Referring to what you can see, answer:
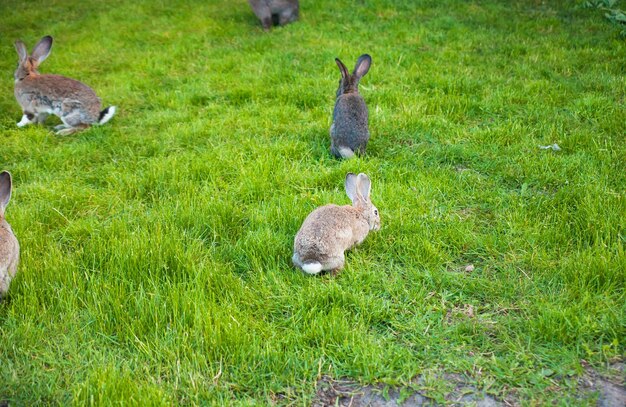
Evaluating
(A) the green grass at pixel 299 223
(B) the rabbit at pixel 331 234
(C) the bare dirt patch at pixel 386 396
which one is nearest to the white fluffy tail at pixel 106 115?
(A) the green grass at pixel 299 223

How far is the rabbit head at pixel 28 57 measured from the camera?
762cm

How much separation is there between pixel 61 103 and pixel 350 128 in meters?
3.63

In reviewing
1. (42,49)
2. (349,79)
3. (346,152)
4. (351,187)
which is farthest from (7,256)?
(42,49)

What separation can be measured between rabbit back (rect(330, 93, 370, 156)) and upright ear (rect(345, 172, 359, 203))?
3.66 ft

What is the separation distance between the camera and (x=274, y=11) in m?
11.1

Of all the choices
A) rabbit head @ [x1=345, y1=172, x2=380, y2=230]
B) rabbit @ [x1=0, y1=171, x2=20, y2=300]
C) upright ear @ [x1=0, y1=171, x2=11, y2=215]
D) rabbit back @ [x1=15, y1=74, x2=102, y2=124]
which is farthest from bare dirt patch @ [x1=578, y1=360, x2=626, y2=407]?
rabbit back @ [x1=15, y1=74, x2=102, y2=124]

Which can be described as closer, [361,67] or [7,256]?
[7,256]

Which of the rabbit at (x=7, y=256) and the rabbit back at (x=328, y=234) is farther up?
the rabbit back at (x=328, y=234)

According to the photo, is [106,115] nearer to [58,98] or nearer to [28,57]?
[58,98]

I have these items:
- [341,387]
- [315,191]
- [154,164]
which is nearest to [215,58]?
[154,164]

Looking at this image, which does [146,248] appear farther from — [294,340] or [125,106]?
[125,106]

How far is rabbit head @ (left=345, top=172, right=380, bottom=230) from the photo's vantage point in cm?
462

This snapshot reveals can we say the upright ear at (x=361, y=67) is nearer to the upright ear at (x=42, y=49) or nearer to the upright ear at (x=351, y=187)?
the upright ear at (x=351, y=187)

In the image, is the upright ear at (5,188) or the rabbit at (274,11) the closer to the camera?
the upright ear at (5,188)
